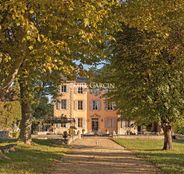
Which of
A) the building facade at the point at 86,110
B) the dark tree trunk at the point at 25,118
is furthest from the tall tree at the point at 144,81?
the building facade at the point at 86,110

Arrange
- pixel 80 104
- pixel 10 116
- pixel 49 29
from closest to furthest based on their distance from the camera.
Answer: pixel 49 29, pixel 10 116, pixel 80 104

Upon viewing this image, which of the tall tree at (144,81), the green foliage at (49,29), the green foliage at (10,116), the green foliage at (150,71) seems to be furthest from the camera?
the green foliage at (10,116)

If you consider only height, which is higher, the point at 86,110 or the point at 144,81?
the point at 86,110

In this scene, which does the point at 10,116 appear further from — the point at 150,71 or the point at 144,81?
the point at 150,71

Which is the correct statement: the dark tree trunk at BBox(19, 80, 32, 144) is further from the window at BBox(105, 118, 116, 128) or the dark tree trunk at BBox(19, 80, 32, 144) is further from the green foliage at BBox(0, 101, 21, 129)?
the window at BBox(105, 118, 116, 128)

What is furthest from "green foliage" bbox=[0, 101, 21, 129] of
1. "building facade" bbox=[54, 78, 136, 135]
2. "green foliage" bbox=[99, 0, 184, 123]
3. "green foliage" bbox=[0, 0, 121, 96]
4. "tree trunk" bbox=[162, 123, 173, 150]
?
"building facade" bbox=[54, 78, 136, 135]

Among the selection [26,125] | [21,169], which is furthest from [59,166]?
[26,125]

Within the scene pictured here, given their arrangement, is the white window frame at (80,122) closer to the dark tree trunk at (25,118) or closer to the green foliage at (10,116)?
the green foliage at (10,116)

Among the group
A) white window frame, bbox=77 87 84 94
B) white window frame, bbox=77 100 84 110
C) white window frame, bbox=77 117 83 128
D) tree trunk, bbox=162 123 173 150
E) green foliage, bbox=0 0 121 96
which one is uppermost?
white window frame, bbox=77 87 84 94

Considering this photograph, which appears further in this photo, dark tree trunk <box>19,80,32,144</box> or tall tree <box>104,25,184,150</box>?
dark tree trunk <box>19,80,32,144</box>

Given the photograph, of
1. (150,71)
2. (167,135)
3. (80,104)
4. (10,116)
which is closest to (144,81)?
(150,71)

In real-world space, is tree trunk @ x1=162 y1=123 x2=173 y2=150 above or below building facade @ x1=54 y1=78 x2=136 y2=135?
below

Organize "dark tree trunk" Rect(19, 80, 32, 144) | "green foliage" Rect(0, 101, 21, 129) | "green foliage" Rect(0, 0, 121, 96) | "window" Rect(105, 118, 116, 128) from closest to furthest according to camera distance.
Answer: "green foliage" Rect(0, 0, 121, 96) → "dark tree trunk" Rect(19, 80, 32, 144) → "green foliage" Rect(0, 101, 21, 129) → "window" Rect(105, 118, 116, 128)

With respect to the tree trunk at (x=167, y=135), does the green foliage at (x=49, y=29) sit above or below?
above
